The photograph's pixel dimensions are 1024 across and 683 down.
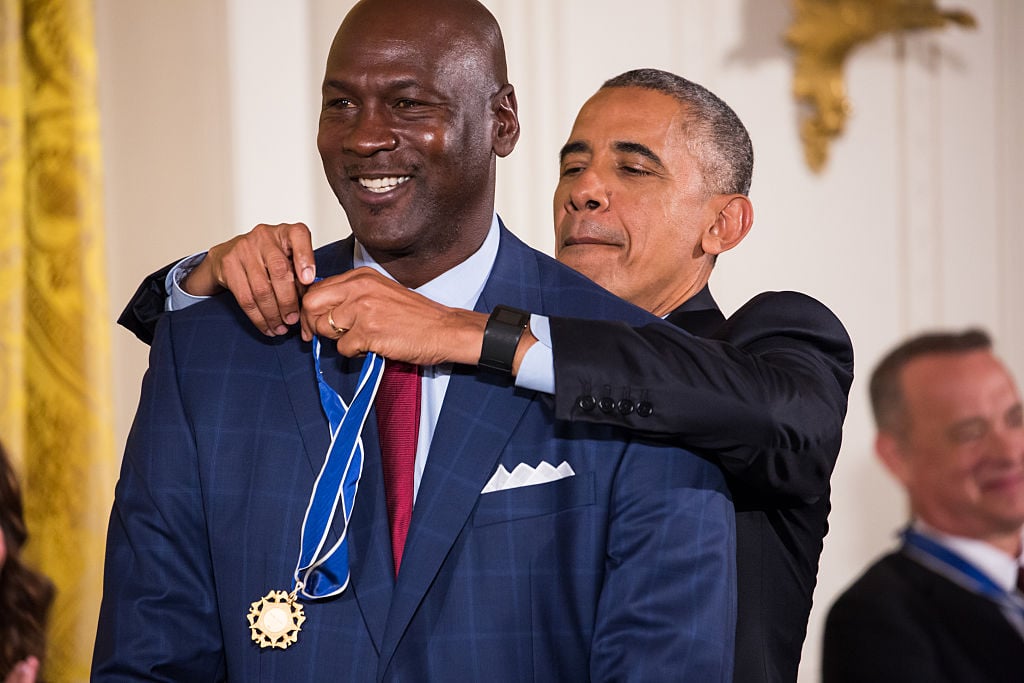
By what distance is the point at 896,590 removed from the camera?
1836 millimetres

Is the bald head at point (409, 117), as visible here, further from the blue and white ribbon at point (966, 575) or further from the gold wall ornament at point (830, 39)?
the gold wall ornament at point (830, 39)

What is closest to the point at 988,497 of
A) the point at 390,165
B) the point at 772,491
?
the point at 772,491

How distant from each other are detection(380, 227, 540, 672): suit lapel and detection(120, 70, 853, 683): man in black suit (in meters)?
0.06

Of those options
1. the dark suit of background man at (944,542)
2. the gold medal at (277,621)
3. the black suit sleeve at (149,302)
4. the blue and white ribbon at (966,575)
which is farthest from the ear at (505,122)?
the blue and white ribbon at (966,575)

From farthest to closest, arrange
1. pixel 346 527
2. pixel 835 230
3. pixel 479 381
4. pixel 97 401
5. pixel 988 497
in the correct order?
pixel 835 230 → pixel 97 401 → pixel 988 497 → pixel 479 381 → pixel 346 527

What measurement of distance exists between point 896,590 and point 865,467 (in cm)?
231

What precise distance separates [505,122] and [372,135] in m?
0.22

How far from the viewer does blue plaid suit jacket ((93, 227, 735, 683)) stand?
1.50 m

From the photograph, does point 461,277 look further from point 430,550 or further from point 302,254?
point 430,550

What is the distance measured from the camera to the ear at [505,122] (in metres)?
1.68

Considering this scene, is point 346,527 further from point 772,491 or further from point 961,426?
point 961,426

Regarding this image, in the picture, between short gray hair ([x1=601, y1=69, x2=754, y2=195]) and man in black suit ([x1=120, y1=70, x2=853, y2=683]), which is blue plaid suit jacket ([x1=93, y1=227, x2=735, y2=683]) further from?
short gray hair ([x1=601, y1=69, x2=754, y2=195])

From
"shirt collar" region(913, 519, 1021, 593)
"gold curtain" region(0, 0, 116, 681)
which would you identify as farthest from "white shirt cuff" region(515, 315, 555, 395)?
"gold curtain" region(0, 0, 116, 681)

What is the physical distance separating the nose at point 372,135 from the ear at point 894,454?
97cm
